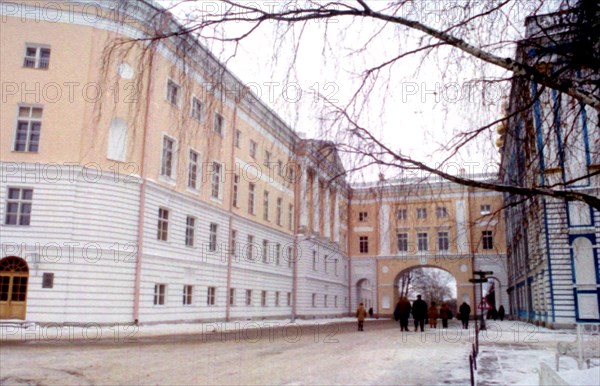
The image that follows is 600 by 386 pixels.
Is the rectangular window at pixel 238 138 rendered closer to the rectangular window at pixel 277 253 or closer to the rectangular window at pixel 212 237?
the rectangular window at pixel 212 237

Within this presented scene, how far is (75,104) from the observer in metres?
23.9

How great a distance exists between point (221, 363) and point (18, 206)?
14638 millimetres

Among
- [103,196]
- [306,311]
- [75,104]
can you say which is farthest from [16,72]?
[306,311]

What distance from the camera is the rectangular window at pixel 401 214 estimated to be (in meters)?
5.83

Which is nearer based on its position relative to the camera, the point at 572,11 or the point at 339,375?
the point at 572,11

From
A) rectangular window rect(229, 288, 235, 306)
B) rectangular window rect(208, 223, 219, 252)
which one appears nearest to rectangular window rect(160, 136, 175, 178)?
rectangular window rect(208, 223, 219, 252)

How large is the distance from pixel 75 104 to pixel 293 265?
25.1 meters

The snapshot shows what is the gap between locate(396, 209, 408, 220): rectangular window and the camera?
583 cm

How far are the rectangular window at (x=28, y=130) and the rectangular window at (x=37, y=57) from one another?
6.24 feet

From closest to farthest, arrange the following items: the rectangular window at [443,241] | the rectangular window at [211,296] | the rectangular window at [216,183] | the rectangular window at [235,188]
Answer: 1. the rectangular window at [211,296]
2. the rectangular window at [216,183]
3. the rectangular window at [235,188]
4. the rectangular window at [443,241]

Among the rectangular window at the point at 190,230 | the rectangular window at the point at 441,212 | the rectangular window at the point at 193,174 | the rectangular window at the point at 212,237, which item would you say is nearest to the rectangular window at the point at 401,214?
the rectangular window at the point at 441,212

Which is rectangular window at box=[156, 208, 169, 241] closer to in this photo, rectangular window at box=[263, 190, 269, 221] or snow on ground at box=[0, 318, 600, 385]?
snow on ground at box=[0, 318, 600, 385]

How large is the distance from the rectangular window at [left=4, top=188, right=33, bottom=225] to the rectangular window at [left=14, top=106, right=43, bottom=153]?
1.77 meters

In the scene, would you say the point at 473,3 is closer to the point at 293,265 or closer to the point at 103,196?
the point at 103,196
